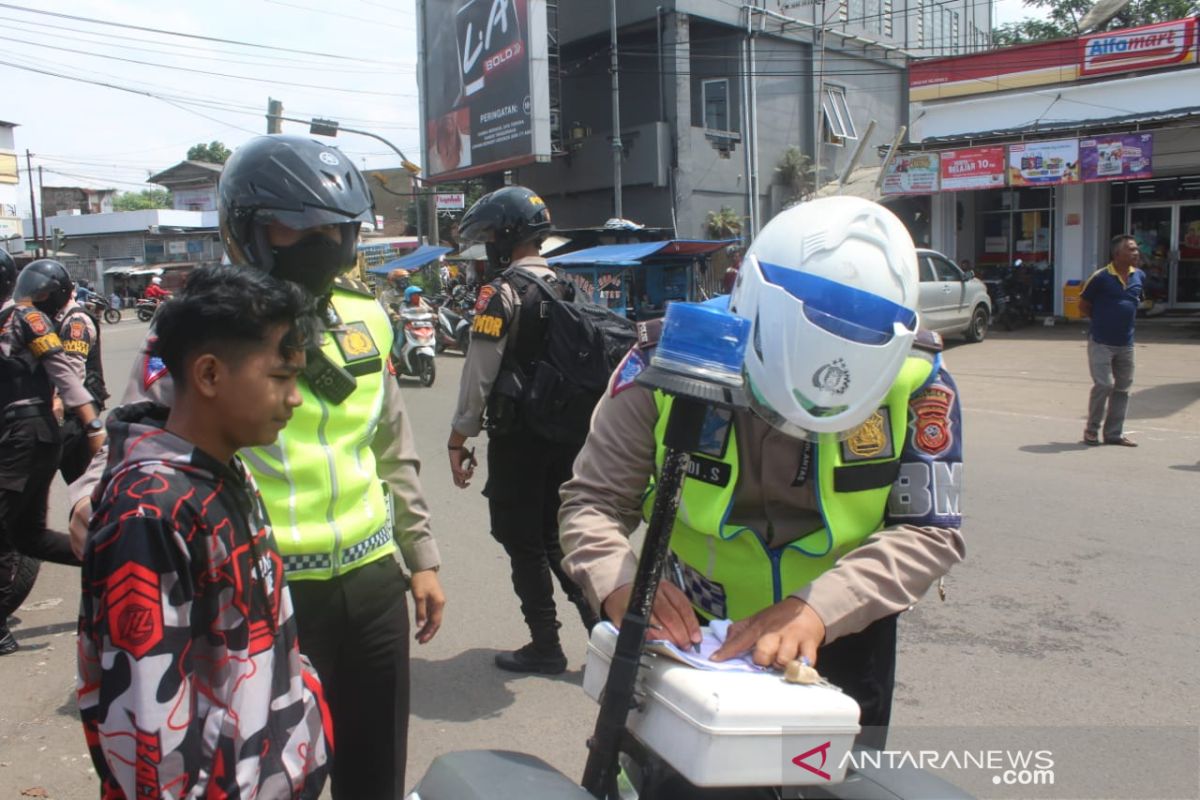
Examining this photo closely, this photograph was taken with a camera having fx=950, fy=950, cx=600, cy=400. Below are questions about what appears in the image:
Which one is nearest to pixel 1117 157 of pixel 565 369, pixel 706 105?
pixel 706 105

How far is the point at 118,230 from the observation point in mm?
50125

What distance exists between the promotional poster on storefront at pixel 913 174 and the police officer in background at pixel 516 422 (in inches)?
589

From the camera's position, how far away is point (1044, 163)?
1614 centimetres

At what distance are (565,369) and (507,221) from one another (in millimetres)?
664

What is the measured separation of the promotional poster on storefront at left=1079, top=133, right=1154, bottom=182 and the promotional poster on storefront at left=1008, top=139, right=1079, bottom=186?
17 cm

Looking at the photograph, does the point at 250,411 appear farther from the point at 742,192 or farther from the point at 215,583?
the point at 742,192

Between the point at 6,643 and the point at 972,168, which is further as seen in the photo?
the point at 972,168

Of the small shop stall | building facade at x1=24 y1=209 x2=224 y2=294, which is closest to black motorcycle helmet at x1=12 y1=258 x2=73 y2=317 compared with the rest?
the small shop stall

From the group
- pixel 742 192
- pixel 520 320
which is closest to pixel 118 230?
pixel 742 192

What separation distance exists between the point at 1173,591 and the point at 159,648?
186 inches

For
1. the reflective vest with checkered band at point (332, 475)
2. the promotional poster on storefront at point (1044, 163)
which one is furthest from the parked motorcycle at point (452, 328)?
the reflective vest with checkered band at point (332, 475)

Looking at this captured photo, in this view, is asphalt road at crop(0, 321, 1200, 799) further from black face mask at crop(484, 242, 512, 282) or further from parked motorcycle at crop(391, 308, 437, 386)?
parked motorcycle at crop(391, 308, 437, 386)

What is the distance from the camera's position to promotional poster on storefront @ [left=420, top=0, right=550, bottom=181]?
22.2 metres

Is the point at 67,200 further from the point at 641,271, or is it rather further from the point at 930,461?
the point at 930,461
